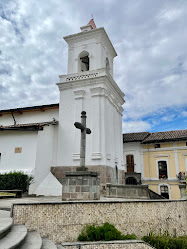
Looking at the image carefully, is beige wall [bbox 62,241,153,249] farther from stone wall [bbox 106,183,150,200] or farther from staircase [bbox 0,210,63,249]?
stone wall [bbox 106,183,150,200]

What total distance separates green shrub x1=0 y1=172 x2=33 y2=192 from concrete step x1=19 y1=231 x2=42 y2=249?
8.44 m

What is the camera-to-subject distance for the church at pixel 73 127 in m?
15.0

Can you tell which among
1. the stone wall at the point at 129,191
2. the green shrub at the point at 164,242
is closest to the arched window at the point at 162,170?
the stone wall at the point at 129,191

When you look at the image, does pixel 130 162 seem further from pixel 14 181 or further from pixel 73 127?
pixel 14 181

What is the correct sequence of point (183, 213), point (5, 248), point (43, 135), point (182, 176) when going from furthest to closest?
→ point (182, 176) → point (43, 135) → point (183, 213) → point (5, 248)

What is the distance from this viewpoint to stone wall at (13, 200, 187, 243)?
5.36m

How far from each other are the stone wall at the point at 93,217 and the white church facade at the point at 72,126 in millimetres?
7280

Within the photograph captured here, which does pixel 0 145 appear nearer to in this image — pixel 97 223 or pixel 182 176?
pixel 97 223

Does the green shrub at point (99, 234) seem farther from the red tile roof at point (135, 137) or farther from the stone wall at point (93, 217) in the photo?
the red tile roof at point (135, 137)

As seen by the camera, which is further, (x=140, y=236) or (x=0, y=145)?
(x=0, y=145)

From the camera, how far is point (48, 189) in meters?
13.5

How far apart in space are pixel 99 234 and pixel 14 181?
28.8 ft

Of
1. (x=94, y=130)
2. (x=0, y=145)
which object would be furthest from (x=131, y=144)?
(x=0, y=145)

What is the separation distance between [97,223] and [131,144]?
2152 centimetres
